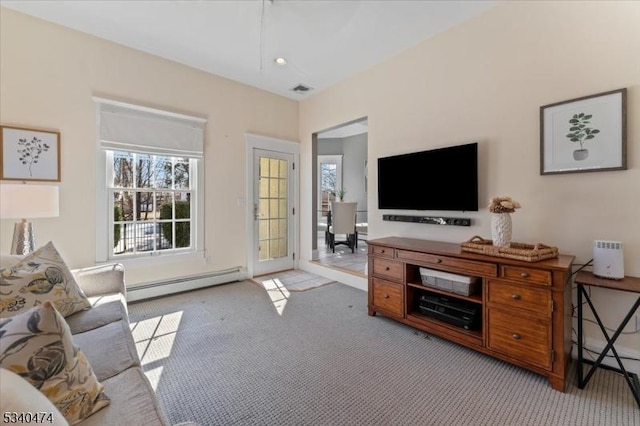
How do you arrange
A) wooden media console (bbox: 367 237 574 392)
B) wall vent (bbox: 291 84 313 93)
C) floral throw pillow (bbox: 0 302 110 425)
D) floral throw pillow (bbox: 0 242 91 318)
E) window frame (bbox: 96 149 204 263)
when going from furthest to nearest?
wall vent (bbox: 291 84 313 93) → window frame (bbox: 96 149 204 263) → wooden media console (bbox: 367 237 574 392) → floral throw pillow (bbox: 0 242 91 318) → floral throw pillow (bbox: 0 302 110 425)

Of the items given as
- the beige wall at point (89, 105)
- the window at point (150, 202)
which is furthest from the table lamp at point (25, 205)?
the window at point (150, 202)

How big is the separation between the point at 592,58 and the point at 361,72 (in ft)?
7.58

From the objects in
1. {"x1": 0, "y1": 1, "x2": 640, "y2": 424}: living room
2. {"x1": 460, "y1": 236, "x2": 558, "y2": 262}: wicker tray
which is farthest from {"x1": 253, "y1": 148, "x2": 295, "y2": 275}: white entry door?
{"x1": 460, "y1": 236, "x2": 558, "y2": 262}: wicker tray

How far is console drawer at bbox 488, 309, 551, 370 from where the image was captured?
180 cm

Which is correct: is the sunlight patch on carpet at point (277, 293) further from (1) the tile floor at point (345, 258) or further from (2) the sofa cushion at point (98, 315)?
(2) the sofa cushion at point (98, 315)

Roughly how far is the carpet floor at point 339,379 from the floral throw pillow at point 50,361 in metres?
0.79

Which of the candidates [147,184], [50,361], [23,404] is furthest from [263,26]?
[23,404]

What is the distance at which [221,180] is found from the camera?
12.8 feet

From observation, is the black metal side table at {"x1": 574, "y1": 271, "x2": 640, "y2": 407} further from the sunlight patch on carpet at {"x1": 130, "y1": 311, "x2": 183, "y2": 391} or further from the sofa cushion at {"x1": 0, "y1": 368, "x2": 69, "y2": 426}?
the sunlight patch on carpet at {"x1": 130, "y1": 311, "x2": 183, "y2": 391}

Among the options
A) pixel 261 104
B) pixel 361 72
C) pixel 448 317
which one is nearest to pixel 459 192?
pixel 448 317

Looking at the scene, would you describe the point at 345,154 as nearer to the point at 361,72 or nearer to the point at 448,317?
the point at 361,72

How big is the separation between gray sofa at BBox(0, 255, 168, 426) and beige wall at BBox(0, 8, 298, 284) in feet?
3.74

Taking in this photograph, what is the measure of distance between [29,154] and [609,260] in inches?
186

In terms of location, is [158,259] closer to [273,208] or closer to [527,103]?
[273,208]
